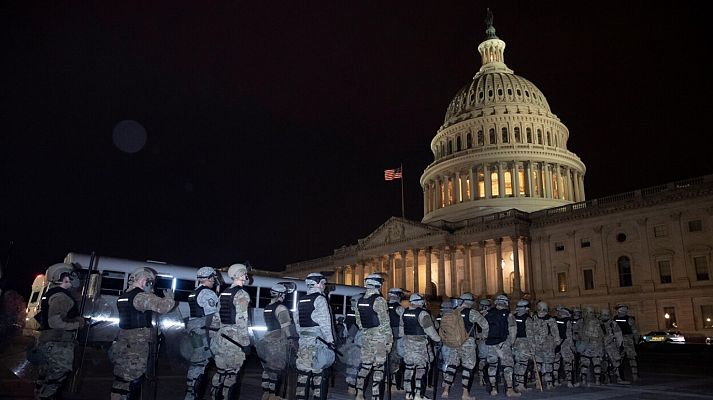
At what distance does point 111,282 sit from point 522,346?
56.3 feet

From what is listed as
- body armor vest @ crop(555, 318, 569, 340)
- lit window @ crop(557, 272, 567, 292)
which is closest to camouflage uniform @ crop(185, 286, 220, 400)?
body armor vest @ crop(555, 318, 569, 340)

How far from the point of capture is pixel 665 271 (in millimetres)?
45156

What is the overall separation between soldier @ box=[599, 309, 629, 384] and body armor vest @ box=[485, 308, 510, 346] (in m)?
5.41

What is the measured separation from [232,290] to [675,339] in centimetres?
3933

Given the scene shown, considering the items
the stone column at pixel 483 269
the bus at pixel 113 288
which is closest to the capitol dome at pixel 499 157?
the stone column at pixel 483 269

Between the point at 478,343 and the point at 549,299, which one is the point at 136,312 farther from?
the point at 549,299

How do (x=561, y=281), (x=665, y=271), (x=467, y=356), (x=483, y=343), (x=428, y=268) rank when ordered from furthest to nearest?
1. (x=428, y=268)
2. (x=561, y=281)
3. (x=665, y=271)
4. (x=483, y=343)
5. (x=467, y=356)

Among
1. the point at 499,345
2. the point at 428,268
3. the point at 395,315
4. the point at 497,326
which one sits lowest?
the point at 499,345

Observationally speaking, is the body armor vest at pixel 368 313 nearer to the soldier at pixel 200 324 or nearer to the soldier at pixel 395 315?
the soldier at pixel 395 315

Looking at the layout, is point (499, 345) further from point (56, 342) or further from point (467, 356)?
point (56, 342)

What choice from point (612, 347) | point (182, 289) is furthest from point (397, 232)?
point (612, 347)

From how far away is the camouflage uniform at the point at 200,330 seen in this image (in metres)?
9.31

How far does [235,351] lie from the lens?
352 inches

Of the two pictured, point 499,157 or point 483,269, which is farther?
point 499,157
